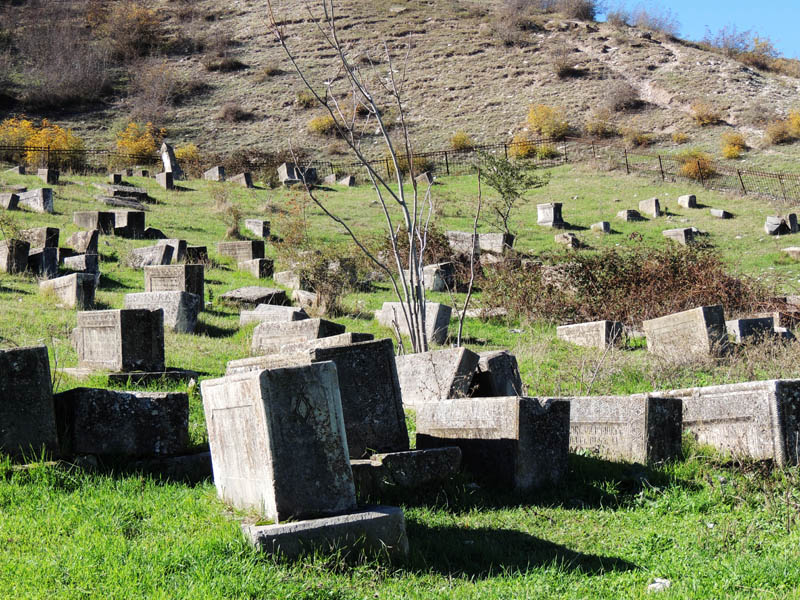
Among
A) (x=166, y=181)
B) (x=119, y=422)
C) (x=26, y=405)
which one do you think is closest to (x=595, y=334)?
(x=119, y=422)

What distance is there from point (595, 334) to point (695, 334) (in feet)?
5.38

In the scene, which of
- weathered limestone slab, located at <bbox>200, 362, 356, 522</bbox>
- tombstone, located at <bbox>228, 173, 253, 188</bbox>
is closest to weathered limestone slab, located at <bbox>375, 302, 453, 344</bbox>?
weathered limestone slab, located at <bbox>200, 362, 356, 522</bbox>

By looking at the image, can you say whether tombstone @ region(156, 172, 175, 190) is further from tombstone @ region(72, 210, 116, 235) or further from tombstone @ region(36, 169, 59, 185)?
tombstone @ region(72, 210, 116, 235)

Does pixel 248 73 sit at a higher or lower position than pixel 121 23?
lower

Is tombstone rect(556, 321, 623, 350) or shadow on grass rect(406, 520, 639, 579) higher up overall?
shadow on grass rect(406, 520, 639, 579)

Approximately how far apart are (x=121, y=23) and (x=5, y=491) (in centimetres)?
6134

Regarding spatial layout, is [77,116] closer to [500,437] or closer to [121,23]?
[121,23]

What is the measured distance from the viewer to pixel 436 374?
7.59 metres

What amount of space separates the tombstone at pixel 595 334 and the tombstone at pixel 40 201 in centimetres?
1413

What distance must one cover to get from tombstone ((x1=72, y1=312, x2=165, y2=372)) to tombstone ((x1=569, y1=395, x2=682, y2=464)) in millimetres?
4479

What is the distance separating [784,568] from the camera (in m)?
4.12

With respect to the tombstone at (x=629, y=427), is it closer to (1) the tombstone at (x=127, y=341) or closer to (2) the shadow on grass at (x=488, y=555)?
(2) the shadow on grass at (x=488, y=555)

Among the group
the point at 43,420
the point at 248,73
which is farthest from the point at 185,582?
the point at 248,73

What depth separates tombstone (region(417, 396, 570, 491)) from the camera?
5668 millimetres
